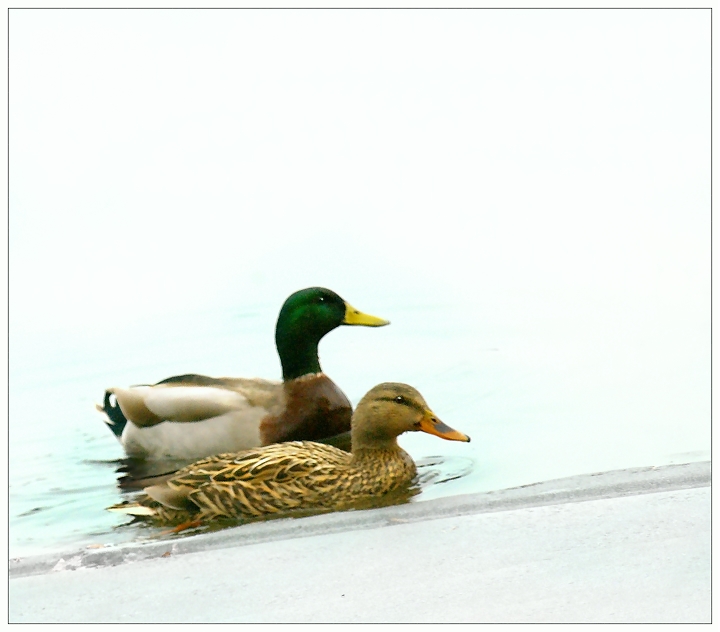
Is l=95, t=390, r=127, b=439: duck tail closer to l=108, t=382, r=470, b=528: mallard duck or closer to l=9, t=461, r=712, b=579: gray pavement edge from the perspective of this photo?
l=108, t=382, r=470, b=528: mallard duck

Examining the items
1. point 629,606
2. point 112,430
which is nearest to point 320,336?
point 112,430

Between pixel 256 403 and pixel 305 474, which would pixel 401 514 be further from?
pixel 256 403

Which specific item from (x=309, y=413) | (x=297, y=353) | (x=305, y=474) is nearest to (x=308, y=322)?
(x=297, y=353)

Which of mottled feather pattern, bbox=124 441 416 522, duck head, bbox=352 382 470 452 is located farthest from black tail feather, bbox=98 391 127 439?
duck head, bbox=352 382 470 452

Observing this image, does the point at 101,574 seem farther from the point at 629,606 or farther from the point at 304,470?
the point at 629,606

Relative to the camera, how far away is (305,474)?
6406 mm

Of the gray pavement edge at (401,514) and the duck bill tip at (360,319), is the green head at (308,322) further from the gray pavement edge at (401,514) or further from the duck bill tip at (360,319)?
the gray pavement edge at (401,514)

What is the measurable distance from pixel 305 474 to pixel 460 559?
1.22 meters

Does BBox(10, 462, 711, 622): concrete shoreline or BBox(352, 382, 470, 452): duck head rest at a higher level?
BBox(352, 382, 470, 452): duck head

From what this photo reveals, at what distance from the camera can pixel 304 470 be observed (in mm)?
6430

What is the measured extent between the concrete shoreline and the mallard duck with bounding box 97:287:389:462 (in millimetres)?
1715

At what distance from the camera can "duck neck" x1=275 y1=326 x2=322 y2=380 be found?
319 inches

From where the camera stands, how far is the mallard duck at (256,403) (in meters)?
7.77

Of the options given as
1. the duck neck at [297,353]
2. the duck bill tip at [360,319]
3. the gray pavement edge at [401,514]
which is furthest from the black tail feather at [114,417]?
the gray pavement edge at [401,514]
